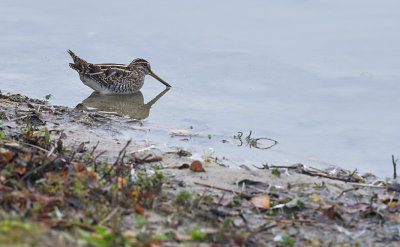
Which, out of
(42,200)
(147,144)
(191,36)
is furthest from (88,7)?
(42,200)

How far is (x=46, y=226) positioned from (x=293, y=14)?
36.8 feet

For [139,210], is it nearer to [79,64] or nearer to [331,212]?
[331,212]

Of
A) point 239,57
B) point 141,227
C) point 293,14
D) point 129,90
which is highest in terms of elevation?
point 293,14

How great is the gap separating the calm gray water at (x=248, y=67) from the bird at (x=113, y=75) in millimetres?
308

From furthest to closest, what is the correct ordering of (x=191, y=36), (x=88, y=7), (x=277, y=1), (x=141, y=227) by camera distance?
(x=88, y=7)
(x=277, y=1)
(x=191, y=36)
(x=141, y=227)

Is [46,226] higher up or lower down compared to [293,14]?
lower down

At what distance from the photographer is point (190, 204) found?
5055 millimetres

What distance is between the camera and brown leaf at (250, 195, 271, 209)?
5.36 metres

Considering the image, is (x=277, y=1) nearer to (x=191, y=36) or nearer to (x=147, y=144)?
(x=191, y=36)

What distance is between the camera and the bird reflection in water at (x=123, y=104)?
10641 millimetres

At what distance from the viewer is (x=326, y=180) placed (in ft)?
20.8

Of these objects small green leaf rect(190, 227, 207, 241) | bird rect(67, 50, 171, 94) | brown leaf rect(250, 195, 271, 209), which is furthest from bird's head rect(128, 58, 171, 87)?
small green leaf rect(190, 227, 207, 241)

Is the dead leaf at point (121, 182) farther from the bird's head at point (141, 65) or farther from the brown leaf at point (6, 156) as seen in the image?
the bird's head at point (141, 65)

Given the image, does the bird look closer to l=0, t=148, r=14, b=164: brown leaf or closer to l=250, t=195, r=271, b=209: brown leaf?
l=250, t=195, r=271, b=209: brown leaf
